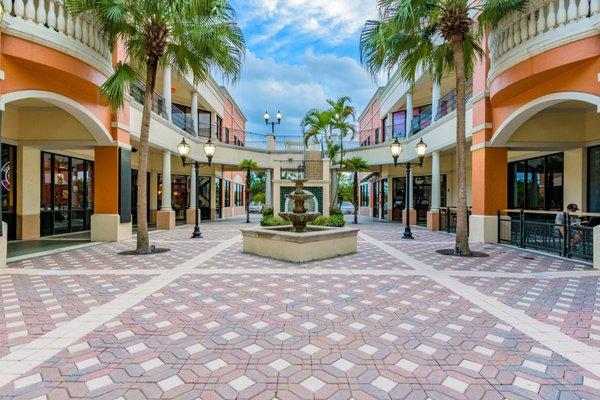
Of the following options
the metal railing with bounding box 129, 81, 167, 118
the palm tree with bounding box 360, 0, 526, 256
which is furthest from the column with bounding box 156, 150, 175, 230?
the palm tree with bounding box 360, 0, 526, 256

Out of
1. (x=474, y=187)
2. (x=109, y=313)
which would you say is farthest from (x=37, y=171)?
(x=474, y=187)

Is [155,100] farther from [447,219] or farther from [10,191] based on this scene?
[447,219]

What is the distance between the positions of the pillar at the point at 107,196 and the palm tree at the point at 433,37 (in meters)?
9.34

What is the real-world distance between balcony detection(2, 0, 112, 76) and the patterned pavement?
549cm

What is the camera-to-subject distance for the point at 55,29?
8.04 m

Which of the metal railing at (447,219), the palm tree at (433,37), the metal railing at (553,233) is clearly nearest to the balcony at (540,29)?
the palm tree at (433,37)

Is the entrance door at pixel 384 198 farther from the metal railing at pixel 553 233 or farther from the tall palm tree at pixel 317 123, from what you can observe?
the metal railing at pixel 553 233

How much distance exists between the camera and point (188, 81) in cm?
1812

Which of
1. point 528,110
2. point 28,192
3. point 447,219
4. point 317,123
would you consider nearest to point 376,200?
point 317,123

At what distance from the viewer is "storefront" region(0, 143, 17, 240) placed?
36.4 feet

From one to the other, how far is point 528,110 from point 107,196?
1395 cm

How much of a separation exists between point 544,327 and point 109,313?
576 cm

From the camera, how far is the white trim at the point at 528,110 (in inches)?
288

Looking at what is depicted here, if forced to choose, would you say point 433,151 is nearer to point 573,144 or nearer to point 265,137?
point 573,144
